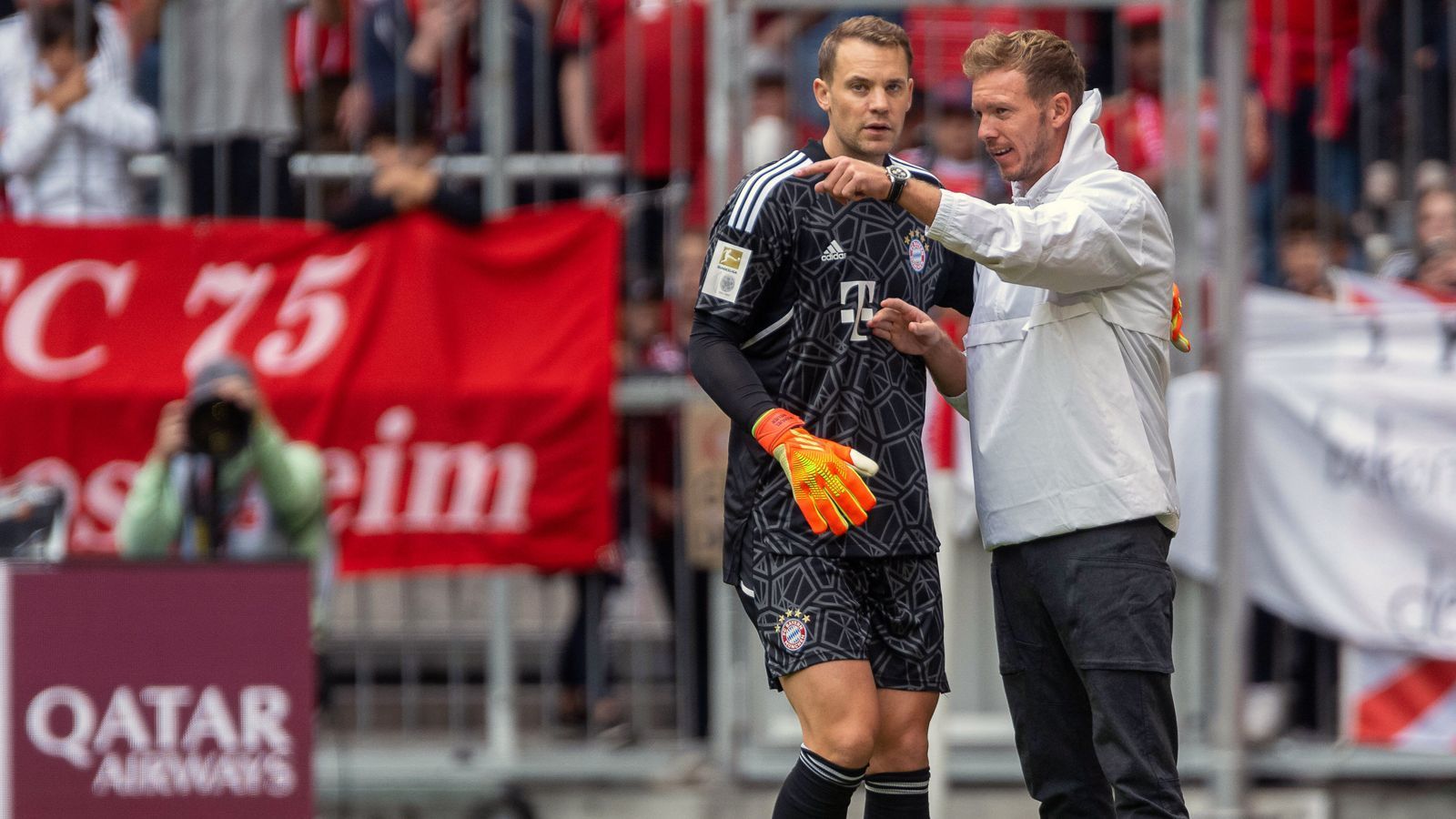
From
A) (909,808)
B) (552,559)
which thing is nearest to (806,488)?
(909,808)

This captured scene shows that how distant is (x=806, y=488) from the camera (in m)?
4.50

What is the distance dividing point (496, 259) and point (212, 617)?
217 cm

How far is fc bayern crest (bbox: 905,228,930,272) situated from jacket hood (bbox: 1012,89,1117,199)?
37 cm

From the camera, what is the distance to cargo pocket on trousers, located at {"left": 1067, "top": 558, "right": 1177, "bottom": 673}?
14.8 feet

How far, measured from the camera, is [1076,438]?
4.56 m

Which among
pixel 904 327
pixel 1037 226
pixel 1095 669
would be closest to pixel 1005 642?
pixel 1095 669

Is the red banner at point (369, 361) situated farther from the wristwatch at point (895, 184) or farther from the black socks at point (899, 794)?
the wristwatch at point (895, 184)

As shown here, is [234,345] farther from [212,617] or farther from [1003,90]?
[1003,90]

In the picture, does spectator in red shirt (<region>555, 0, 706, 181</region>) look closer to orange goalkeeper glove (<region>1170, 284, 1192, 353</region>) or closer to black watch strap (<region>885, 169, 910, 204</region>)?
orange goalkeeper glove (<region>1170, 284, 1192, 353</region>)

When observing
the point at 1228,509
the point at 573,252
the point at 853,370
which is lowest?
the point at 1228,509

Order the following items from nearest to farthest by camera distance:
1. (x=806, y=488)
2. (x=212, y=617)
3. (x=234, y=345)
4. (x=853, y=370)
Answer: (x=806, y=488)
(x=853, y=370)
(x=212, y=617)
(x=234, y=345)

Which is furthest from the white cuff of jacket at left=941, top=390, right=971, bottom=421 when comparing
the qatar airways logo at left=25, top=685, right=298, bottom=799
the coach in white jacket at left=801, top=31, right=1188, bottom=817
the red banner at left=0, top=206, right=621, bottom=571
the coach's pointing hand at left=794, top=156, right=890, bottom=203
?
the red banner at left=0, top=206, right=621, bottom=571

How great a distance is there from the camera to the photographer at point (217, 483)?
6949 millimetres

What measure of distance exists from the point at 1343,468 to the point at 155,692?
4.28 meters
